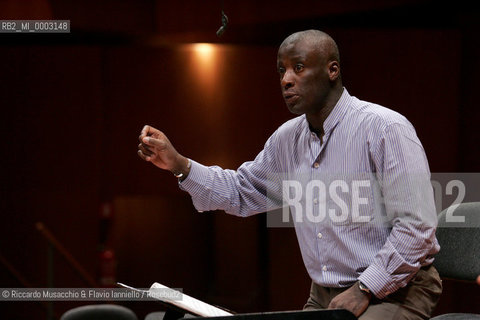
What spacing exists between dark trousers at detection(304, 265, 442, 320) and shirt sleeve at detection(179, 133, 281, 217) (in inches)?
19.7

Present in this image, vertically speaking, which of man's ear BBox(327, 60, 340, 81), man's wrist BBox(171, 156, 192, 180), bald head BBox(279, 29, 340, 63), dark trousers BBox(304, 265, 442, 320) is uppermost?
bald head BBox(279, 29, 340, 63)

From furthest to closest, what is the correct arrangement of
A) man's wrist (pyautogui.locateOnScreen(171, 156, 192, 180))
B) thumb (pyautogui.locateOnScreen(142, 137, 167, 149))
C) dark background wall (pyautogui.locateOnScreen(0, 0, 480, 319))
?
dark background wall (pyautogui.locateOnScreen(0, 0, 480, 319)), man's wrist (pyautogui.locateOnScreen(171, 156, 192, 180)), thumb (pyautogui.locateOnScreen(142, 137, 167, 149))

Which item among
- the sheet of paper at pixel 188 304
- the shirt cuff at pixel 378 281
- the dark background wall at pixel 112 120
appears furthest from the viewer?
the dark background wall at pixel 112 120

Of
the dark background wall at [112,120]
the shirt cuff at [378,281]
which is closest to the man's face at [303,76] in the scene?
the shirt cuff at [378,281]

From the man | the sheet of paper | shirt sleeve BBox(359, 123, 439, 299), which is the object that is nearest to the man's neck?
the man

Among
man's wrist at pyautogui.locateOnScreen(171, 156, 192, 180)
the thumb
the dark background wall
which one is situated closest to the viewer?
the thumb

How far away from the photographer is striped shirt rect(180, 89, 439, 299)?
2.04 metres

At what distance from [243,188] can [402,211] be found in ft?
2.19

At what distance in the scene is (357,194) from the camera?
7.20ft

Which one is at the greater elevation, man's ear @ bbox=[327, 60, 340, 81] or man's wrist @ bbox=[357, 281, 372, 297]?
man's ear @ bbox=[327, 60, 340, 81]

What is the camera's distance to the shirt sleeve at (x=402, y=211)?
203cm

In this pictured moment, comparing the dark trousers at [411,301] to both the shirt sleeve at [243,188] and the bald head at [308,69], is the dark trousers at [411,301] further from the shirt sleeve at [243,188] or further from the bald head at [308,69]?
the bald head at [308,69]

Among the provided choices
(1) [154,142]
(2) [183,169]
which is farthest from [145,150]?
(2) [183,169]

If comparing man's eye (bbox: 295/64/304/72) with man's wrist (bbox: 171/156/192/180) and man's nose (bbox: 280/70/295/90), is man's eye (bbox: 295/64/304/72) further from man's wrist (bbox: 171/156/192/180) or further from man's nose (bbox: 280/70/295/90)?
man's wrist (bbox: 171/156/192/180)
